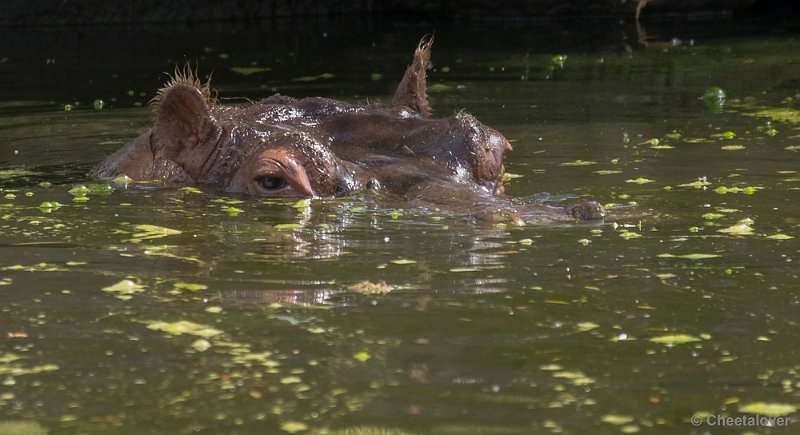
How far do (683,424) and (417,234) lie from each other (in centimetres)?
255

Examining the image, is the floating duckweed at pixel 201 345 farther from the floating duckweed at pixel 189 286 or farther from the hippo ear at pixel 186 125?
the hippo ear at pixel 186 125

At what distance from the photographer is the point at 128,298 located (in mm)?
5207

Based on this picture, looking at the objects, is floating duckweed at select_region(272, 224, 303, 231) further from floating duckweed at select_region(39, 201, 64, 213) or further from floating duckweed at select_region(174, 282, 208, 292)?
floating duckweed at select_region(39, 201, 64, 213)

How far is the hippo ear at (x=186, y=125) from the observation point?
24.0 ft

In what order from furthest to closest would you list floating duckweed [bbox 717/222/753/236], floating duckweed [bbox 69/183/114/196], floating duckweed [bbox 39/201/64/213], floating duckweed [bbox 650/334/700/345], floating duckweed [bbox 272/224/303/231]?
1. floating duckweed [bbox 69/183/114/196]
2. floating duckweed [bbox 39/201/64/213]
3. floating duckweed [bbox 272/224/303/231]
4. floating duckweed [bbox 717/222/753/236]
5. floating duckweed [bbox 650/334/700/345]

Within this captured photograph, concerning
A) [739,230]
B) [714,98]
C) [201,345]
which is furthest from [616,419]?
[714,98]

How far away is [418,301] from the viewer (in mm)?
5078

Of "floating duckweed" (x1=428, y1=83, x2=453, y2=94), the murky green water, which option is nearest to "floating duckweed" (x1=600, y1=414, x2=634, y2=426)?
the murky green water

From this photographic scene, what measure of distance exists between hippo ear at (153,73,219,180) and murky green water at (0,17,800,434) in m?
0.23

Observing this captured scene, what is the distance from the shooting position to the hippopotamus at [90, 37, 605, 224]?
7012 mm

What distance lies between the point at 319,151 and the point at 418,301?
7.10 ft

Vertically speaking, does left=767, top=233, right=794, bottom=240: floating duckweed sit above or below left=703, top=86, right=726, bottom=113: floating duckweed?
below

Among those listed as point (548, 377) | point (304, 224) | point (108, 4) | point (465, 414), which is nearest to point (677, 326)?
point (548, 377)

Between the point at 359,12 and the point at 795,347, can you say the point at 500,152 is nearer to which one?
the point at 795,347
